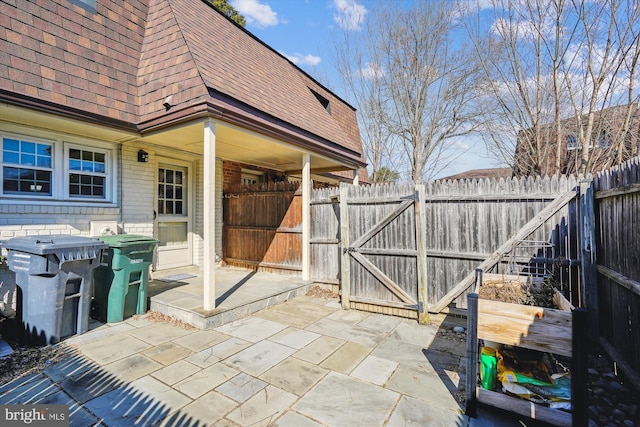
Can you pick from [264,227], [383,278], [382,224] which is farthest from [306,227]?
[383,278]

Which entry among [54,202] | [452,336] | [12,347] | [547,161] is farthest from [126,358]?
[547,161]

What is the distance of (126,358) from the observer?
11.4 ft

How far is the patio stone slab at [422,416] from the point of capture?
2.46 meters

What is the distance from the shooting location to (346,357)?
3.61 m

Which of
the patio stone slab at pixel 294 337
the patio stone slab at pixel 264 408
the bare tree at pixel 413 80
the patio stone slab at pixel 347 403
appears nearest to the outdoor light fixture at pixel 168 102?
the patio stone slab at pixel 294 337

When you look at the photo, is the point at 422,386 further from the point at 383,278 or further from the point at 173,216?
the point at 173,216

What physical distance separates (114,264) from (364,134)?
11.6m

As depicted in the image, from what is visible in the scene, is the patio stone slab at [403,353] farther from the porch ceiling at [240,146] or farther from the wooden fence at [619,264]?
the porch ceiling at [240,146]

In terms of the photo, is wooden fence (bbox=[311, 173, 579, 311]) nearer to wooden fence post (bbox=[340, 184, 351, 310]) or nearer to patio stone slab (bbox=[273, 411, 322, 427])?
wooden fence post (bbox=[340, 184, 351, 310])

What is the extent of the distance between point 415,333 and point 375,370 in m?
1.32

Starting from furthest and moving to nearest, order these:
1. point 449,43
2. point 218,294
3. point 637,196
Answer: point 449,43 < point 218,294 < point 637,196

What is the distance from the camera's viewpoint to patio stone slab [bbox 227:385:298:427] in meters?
2.47

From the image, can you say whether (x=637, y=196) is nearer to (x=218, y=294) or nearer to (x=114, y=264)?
(x=218, y=294)

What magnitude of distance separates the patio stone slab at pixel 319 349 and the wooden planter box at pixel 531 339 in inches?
63.0
